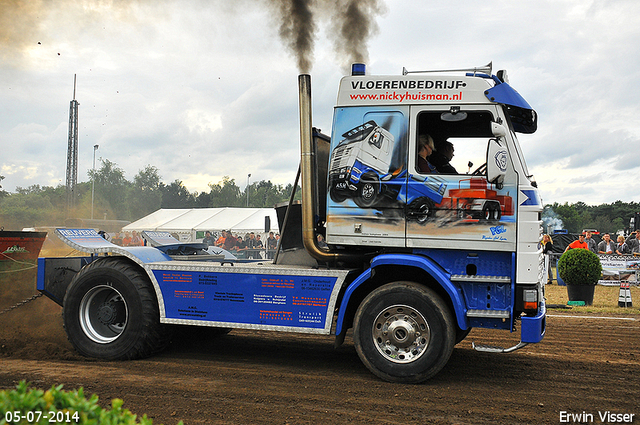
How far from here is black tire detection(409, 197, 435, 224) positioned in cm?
546

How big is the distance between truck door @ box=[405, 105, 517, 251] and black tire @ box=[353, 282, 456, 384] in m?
0.61

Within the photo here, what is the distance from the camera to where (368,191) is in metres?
5.65

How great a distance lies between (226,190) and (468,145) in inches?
3665

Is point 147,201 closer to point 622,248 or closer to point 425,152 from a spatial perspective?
point 622,248

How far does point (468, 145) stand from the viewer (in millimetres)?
5754

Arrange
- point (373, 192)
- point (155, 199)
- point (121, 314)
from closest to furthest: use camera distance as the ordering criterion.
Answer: point (373, 192), point (121, 314), point (155, 199)

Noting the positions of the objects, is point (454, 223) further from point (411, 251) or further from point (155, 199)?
point (155, 199)

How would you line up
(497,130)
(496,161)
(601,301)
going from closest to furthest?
1. (496,161)
2. (497,130)
3. (601,301)

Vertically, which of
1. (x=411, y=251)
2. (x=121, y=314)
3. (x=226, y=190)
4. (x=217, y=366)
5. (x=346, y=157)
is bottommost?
(x=217, y=366)

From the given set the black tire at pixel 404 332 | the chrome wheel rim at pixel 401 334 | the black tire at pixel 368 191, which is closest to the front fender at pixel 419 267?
the black tire at pixel 404 332

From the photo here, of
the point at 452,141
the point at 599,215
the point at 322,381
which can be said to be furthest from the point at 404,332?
the point at 599,215

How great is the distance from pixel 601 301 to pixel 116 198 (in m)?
72.9

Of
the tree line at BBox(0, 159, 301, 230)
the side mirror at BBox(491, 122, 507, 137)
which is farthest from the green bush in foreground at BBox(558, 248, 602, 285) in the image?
the tree line at BBox(0, 159, 301, 230)

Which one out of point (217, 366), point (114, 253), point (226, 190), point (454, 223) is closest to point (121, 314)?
point (114, 253)
